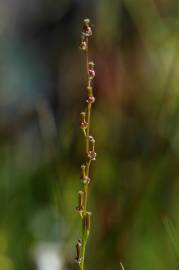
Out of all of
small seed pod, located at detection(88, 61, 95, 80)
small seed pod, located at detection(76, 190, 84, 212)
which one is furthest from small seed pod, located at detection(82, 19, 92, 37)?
small seed pod, located at detection(76, 190, 84, 212)

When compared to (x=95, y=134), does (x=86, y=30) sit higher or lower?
lower

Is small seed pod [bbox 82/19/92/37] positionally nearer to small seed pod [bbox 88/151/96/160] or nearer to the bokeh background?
small seed pod [bbox 88/151/96/160]

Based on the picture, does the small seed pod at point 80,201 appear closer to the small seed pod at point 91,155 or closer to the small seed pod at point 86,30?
the small seed pod at point 91,155

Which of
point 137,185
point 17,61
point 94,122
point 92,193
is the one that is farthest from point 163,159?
point 17,61

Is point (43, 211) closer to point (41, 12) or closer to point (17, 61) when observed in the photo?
point (17, 61)

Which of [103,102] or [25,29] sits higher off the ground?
[25,29]

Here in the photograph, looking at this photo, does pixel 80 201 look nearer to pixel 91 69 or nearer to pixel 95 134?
pixel 91 69

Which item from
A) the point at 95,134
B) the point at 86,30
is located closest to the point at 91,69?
the point at 86,30

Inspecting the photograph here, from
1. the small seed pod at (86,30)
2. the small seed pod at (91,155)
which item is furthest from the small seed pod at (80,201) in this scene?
the small seed pod at (86,30)
